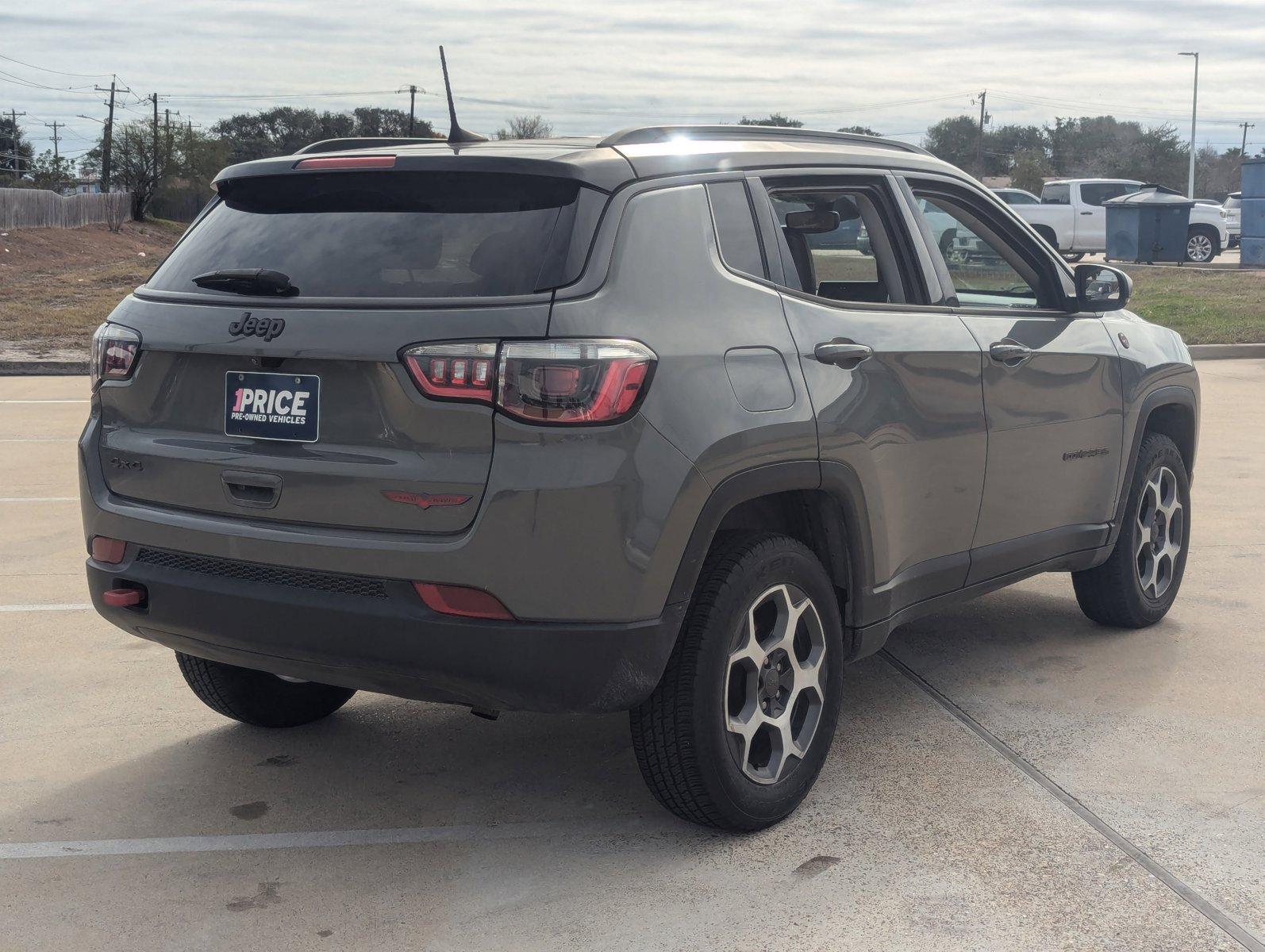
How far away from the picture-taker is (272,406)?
351 cm

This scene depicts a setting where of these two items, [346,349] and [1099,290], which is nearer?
[346,349]

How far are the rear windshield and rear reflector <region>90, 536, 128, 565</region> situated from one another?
2.21ft

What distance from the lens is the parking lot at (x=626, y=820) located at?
3334 millimetres

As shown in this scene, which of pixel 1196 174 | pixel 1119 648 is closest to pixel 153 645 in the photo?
pixel 1119 648

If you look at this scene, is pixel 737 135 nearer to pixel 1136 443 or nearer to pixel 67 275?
pixel 1136 443

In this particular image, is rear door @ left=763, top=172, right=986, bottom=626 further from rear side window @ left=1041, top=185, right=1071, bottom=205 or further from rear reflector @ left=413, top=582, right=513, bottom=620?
rear side window @ left=1041, top=185, right=1071, bottom=205

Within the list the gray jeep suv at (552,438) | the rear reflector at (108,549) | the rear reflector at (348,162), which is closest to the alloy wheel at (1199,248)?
the gray jeep suv at (552,438)

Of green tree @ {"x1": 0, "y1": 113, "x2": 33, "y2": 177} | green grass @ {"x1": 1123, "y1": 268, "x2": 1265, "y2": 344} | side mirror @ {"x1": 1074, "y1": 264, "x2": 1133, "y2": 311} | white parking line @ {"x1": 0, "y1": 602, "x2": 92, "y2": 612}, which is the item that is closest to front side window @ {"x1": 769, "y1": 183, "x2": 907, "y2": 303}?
side mirror @ {"x1": 1074, "y1": 264, "x2": 1133, "y2": 311}

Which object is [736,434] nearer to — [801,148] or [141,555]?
[801,148]

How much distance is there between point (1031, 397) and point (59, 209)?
49.1 m

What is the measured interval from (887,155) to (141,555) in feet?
8.19

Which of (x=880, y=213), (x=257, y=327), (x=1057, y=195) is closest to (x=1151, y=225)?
(x=1057, y=195)

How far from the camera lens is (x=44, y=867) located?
143 inches

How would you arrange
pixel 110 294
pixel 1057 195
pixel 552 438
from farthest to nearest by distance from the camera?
pixel 1057 195
pixel 110 294
pixel 552 438
